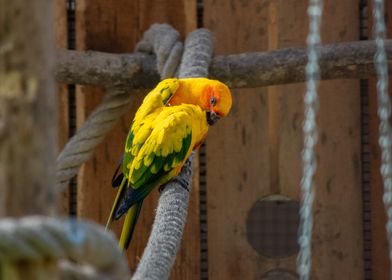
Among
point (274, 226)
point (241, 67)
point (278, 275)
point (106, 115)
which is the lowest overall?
point (278, 275)

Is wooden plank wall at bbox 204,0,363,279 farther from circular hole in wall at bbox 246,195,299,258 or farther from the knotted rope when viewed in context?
the knotted rope

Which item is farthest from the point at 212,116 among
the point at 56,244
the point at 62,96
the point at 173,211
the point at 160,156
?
the point at 56,244

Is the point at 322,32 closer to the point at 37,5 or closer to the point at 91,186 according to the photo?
the point at 91,186

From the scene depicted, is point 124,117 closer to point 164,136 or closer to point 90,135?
point 90,135

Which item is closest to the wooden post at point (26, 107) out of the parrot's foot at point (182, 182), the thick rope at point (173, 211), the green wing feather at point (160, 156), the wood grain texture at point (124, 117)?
the thick rope at point (173, 211)

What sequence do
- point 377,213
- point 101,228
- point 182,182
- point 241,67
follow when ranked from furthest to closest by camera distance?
point 377,213 → point 241,67 → point 182,182 → point 101,228

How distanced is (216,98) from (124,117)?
669mm

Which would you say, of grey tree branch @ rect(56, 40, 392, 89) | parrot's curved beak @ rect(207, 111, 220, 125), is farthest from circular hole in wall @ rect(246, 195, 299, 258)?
parrot's curved beak @ rect(207, 111, 220, 125)

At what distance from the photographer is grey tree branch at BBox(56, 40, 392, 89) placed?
122 inches

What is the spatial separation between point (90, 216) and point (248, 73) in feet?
2.57

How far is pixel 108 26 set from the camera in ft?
11.2

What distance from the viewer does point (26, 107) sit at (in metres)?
1.04

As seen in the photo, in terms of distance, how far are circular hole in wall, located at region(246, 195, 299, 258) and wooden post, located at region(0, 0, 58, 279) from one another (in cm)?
238

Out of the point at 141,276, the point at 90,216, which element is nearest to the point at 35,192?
the point at 141,276
